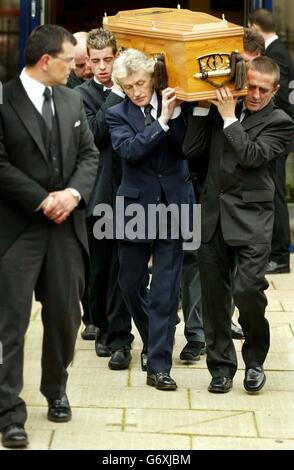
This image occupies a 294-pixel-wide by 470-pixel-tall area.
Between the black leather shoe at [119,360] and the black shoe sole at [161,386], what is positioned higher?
the black shoe sole at [161,386]

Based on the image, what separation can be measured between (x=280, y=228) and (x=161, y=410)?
3821mm

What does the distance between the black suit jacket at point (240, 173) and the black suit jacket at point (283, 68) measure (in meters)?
3.07

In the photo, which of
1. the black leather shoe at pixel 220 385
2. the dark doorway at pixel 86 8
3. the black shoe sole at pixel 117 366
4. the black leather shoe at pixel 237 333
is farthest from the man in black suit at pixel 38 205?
the dark doorway at pixel 86 8

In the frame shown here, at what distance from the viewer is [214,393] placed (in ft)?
24.0

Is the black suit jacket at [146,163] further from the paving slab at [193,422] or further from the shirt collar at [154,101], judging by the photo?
the paving slab at [193,422]

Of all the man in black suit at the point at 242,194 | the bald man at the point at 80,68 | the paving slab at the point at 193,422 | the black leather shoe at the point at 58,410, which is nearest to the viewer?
the paving slab at the point at 193,422

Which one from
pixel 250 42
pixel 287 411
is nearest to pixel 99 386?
pixel 287 411

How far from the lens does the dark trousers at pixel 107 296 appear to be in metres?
7.92

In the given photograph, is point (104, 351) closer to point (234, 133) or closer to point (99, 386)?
point (99, 386)

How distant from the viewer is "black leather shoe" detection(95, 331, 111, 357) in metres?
8.10

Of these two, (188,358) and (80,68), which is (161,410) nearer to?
(188,358)

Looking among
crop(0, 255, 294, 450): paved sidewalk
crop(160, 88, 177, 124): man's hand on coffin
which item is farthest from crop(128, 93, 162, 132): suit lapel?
crop(0, 255, 294, 450): paved sidewalk

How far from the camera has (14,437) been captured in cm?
620
